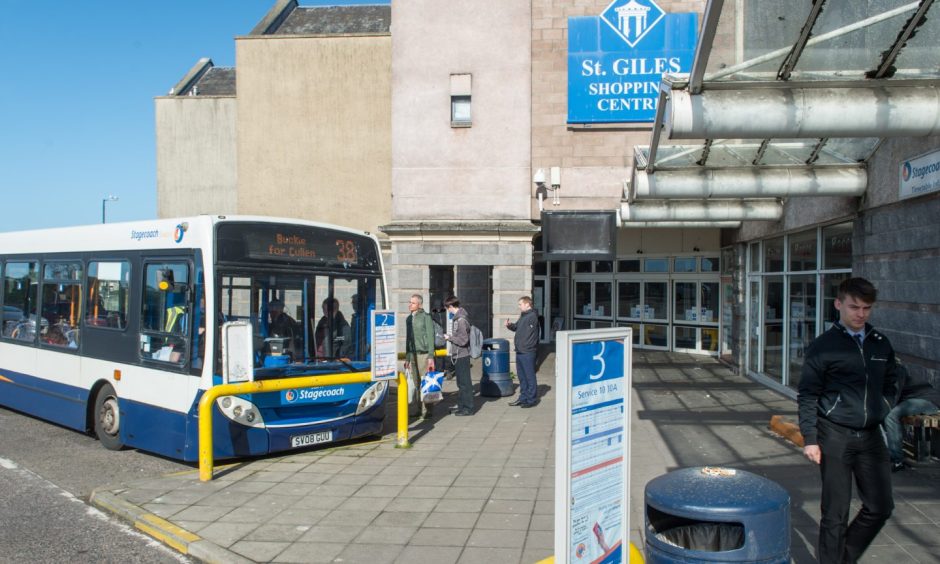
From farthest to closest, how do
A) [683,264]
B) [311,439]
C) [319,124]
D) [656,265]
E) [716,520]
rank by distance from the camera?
[656,265] → [683,264] → [319,124] → [311,439] → [716,520]

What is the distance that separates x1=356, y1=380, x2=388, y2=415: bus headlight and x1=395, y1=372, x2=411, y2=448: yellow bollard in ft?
1.04

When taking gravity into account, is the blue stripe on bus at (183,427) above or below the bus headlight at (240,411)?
below

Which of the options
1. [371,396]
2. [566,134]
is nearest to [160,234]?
[371,396]

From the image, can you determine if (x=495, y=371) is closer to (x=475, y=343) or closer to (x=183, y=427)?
(x=475, y=343)

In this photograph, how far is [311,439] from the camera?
28.2ft

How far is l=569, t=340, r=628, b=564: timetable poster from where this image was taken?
3.42 m

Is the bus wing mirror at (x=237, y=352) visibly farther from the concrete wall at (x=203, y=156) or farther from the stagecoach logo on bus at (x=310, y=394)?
the concrete wall at (x=203, y=156)

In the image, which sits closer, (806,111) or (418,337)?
(806,111)

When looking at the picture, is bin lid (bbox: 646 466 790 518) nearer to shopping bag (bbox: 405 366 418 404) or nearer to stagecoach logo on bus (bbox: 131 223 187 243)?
stagecoach logo on bus (bbox: 131 223 187 243)

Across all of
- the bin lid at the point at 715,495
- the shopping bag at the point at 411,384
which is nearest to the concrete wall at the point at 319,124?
the shopping bag at the point at 411,384

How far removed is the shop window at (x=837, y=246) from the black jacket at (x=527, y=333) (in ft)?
14.3

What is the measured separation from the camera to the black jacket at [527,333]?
12.1 metres

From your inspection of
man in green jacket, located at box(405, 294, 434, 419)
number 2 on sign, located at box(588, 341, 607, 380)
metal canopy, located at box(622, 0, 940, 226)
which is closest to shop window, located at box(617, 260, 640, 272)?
man in green jacket, located at box(405, 294, 434, 419)

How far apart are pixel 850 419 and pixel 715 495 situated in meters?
1.27
